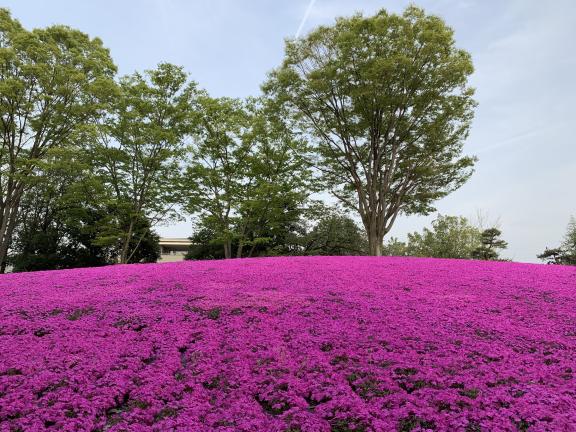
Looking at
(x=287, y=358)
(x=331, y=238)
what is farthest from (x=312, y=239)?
(x=287, y=358)

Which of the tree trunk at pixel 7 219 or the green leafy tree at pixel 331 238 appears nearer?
the tree trunk at pixel 7 219

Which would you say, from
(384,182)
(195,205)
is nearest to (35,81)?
(195,205)

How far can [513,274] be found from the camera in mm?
10961

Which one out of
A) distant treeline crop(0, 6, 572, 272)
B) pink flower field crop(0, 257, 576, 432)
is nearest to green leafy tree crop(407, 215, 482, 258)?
distant treeline crop(0, 6, 572, 272)

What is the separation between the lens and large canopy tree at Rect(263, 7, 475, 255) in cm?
2045

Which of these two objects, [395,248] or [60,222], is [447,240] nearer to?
[395,248]

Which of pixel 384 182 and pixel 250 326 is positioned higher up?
pixel 384 182

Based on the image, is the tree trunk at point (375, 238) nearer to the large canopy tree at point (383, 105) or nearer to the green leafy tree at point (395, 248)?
the large canopy tree at point (383, 105)

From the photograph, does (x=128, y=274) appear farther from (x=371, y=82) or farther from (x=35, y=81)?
(x=35, y=81)

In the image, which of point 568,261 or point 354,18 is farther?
point 568,261

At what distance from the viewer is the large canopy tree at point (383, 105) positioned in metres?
20.5

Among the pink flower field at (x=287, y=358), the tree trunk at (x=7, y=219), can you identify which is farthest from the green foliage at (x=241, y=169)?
the pink flower field at (x=287, y=358)

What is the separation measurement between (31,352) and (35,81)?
23.0 meters

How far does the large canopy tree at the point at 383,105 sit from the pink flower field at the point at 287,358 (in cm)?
1431
